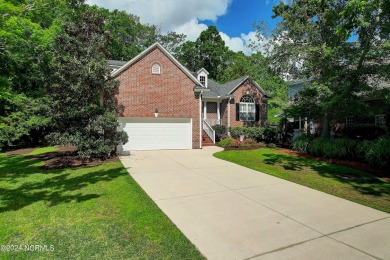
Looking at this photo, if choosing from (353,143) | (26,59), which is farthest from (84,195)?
(26,59)

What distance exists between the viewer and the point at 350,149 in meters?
11.6

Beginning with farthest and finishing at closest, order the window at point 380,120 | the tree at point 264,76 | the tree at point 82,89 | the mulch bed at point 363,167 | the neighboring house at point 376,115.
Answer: the tree at point 264,76 < the window at point 380,120 < the neighboring house at point 376,115 < the tree at point 82,89 < the mulch bed at point 363,167

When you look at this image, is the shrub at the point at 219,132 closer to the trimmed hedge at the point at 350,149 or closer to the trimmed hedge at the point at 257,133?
the trimmed hedge at the point at 257,133

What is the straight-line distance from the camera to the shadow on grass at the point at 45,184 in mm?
5863

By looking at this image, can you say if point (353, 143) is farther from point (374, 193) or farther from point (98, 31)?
point (98, 31)

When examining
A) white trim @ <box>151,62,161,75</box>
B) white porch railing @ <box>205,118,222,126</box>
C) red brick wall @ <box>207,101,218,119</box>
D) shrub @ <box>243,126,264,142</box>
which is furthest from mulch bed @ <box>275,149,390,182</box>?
white trim @ <box>151,62,161,75</box>

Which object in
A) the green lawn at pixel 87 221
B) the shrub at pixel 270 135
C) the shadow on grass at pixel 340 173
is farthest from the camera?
the shrub at pixel 270 135

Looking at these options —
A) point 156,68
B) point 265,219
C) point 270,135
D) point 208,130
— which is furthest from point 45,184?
point 270,135

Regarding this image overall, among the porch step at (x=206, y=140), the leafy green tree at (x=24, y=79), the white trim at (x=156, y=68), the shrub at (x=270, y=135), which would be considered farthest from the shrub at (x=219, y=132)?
the leafy green tree at (x=24, y=79)

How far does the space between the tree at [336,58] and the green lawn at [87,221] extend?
35.7ft

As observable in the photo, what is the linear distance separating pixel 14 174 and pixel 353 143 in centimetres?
1506

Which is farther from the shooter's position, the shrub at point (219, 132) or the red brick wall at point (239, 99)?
the red brick wall at point (239, 99)

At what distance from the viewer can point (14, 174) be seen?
28.7 ft

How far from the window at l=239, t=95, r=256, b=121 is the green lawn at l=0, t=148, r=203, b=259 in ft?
49.0
